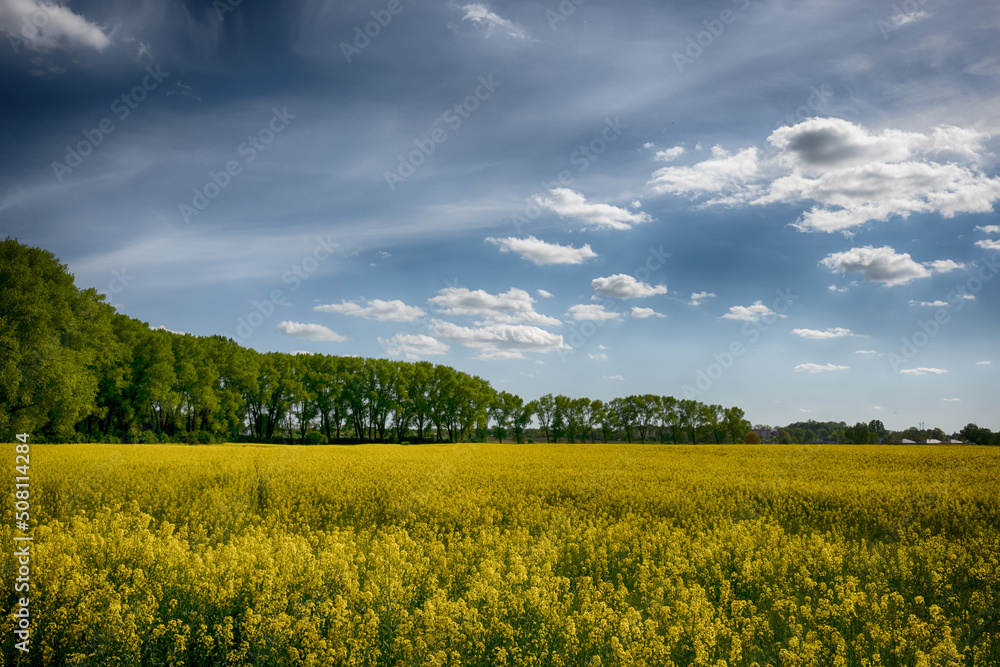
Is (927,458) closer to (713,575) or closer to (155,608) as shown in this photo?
(713,575)

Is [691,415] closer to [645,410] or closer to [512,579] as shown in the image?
[645,410]

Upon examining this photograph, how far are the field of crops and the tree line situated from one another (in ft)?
81.6

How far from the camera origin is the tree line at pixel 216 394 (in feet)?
111

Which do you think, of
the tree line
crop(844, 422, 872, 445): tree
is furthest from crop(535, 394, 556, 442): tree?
crop(844, 422, 872, 445): tree

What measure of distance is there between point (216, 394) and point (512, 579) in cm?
6082

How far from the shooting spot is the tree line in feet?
111

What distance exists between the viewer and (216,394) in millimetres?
58312

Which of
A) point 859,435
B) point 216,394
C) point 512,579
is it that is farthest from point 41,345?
point 859,435

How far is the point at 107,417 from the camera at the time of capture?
51.5 m

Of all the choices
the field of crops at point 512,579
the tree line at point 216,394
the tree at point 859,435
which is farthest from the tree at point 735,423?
the field of crops at point 512,579

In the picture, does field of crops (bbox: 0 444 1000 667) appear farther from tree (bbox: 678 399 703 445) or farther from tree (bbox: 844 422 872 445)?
tree (bbox: 678 399 703 445)

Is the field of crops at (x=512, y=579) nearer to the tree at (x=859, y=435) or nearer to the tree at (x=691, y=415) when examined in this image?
Answer: the tree at (x=859, y=435)

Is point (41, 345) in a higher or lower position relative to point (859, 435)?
higher

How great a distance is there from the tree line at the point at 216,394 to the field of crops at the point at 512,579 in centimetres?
2486
